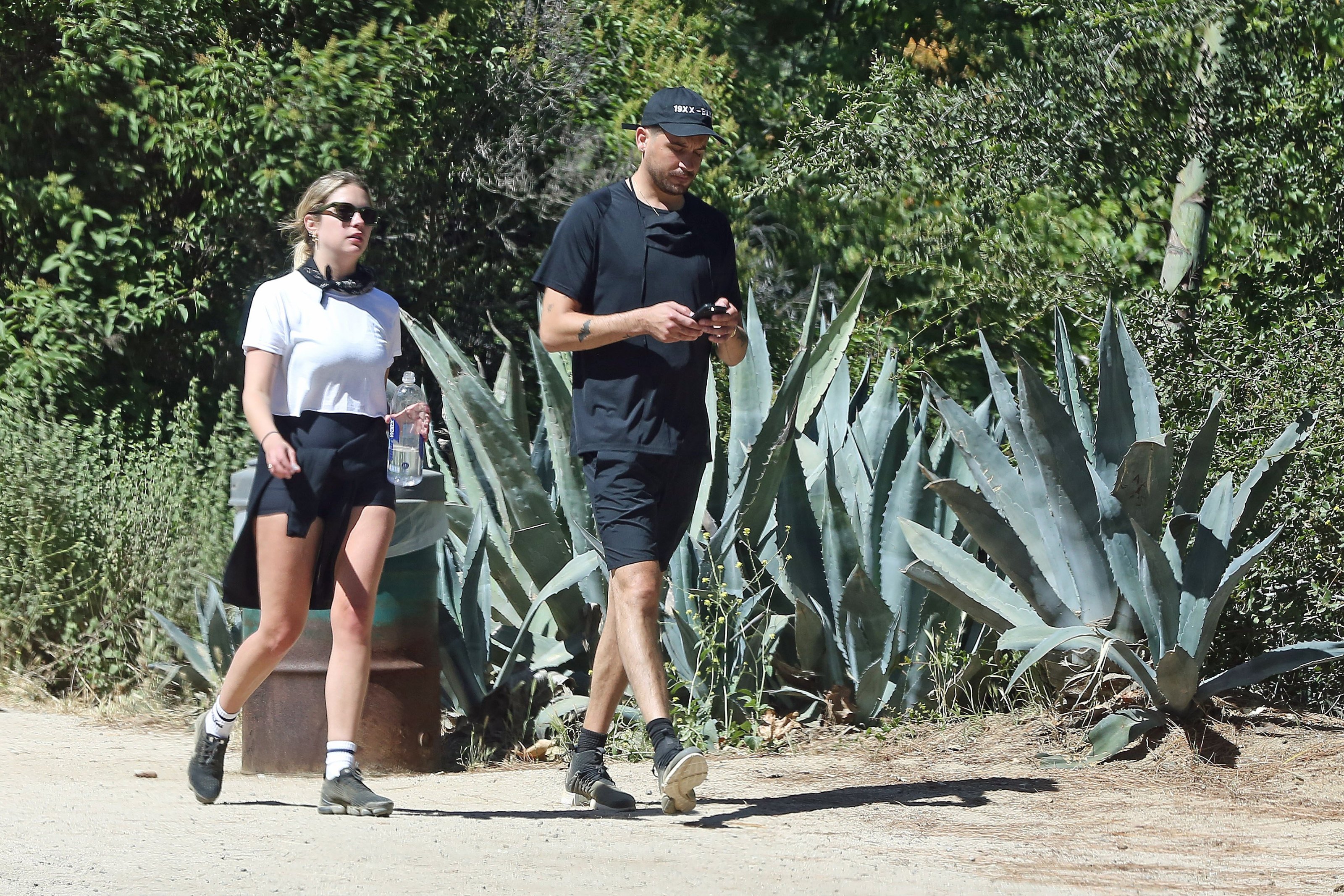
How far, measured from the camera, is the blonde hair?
4.47 meters

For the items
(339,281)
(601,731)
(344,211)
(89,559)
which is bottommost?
(601,731)

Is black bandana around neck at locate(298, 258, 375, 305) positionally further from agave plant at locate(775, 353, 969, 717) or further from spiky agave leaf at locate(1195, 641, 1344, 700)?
spiky agave leaf at locate(1195, 641, 1344, 700)

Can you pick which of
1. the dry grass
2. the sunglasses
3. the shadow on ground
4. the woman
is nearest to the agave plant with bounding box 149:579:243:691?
the dry grass

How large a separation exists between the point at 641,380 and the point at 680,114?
2.42 feet

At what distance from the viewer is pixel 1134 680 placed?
214 inches

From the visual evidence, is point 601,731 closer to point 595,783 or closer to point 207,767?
point 595,783

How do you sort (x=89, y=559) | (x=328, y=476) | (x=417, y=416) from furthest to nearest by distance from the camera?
1. (x=89, y=559)
2. (x=417, y=416)
3. (x=328, y=476)

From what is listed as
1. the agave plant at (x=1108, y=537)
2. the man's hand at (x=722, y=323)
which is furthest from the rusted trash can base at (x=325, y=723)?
the man's hand at (x=722, y=323)

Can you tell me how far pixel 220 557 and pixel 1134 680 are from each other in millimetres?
4184

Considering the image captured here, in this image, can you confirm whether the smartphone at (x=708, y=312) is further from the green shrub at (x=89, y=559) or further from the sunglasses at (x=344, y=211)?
the green shrub at (x=89, y=559)

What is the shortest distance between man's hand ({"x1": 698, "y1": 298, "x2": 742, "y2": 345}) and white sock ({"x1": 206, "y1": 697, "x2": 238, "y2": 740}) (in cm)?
173

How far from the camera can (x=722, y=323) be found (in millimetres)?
4184

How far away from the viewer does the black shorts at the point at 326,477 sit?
14.1ft

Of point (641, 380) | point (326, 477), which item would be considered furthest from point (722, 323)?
point (326, 477)
